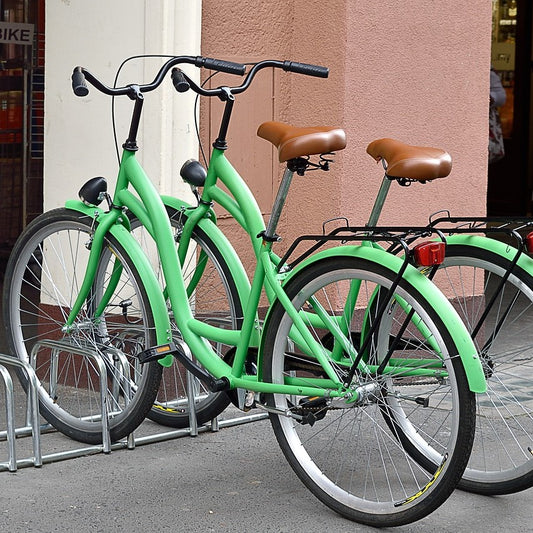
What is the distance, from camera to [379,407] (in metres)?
4.40

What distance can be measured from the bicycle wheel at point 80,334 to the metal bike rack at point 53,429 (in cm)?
2

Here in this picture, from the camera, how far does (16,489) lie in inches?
179

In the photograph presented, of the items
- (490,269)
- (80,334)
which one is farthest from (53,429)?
(490,269)

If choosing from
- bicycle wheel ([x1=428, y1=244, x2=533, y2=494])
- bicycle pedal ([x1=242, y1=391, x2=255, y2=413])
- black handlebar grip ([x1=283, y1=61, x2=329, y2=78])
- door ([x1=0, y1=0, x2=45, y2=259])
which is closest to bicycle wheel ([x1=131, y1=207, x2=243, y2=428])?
bicycle pedal ([x1=242, y1=391, x2=255, y2=413])

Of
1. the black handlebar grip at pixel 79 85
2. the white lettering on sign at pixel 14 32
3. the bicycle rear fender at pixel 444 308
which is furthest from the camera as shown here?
the white lettering on sign at pixel 14 32

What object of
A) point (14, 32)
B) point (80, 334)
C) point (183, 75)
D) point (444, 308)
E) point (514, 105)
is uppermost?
point (14, 32)

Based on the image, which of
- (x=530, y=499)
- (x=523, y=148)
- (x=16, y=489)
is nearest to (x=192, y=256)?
(x=16, y=489)

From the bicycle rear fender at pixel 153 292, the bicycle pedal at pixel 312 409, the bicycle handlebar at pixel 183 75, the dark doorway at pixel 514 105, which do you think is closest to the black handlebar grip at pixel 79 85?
the bicycle handlebar at pixel 183 75

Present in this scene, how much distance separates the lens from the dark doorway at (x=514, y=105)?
1351cm

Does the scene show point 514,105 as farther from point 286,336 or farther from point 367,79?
point 286,336

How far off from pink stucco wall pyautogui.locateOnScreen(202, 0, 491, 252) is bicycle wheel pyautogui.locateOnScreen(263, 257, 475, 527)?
149 centimetres

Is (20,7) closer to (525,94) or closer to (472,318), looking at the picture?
(472,318)

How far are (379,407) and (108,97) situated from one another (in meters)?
2.27

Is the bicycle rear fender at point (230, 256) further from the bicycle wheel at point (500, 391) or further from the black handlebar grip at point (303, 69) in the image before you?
the bicycle wheel at point (500, 391)
